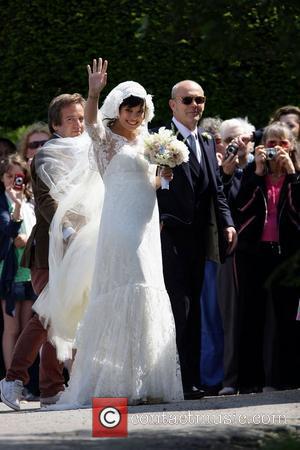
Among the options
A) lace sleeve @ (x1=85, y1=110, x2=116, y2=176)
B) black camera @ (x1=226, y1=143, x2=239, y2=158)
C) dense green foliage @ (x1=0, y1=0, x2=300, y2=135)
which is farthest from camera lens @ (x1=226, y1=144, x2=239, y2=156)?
dense green foliage @ (x1=0, y1=0, x2=300, y2=135)

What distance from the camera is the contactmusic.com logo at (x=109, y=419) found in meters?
7.51

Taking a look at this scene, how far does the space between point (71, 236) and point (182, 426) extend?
2.27m

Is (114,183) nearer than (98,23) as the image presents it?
Yes

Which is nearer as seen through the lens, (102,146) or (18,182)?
(102,146)

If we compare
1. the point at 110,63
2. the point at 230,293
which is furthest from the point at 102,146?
the point at 110,63

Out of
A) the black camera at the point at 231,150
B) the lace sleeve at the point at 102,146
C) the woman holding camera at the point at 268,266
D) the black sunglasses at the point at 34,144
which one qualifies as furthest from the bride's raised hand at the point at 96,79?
the black sunglasses at the point at 34,144

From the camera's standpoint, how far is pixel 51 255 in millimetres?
9664

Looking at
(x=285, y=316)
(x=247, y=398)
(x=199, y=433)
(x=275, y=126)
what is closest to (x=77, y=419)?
(x=199, y=433)

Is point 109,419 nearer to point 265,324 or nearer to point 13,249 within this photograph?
point 265,324

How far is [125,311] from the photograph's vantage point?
364 inches

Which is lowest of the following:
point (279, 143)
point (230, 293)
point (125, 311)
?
point (125, 311)

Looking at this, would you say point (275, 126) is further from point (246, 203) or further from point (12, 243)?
point (12, 243)

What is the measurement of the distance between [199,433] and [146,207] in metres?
2.41

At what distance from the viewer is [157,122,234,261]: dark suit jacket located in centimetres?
990
